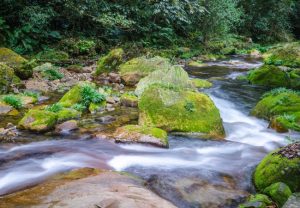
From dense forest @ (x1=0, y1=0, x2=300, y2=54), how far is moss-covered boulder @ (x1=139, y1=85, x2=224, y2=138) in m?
9.19

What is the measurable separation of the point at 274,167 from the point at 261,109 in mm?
4374

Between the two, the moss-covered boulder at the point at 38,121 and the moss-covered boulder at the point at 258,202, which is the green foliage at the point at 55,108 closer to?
the moss-covered boulder at the point at 38,121

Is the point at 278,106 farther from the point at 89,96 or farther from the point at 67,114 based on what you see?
the point at 67,114

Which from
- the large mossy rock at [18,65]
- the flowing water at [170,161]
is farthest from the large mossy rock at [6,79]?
the flowing water at [170,161]

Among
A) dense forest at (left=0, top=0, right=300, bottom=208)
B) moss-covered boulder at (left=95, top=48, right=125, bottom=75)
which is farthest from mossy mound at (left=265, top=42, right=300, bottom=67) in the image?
moss-covered boulder at (left=95, top=48, right=125, bottom=75)

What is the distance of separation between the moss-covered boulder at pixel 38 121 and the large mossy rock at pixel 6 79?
3.13 meters

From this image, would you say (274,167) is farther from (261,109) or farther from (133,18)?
(133,18)


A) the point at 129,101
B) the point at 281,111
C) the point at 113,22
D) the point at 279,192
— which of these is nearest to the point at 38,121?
the point at 129,101

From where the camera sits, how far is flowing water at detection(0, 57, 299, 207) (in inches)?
210

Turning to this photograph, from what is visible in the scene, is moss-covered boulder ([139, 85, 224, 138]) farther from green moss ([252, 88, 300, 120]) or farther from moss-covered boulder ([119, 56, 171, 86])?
moss-covered boulder ([119, 56, 171, 86])

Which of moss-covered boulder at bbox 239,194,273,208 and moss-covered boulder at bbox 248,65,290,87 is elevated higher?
moss-covered boulder at bbox 248,65,290,87

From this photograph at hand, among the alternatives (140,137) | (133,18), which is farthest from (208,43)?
(140,137)

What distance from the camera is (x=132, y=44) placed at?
1966 centimetres

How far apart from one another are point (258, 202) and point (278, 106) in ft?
16.0
